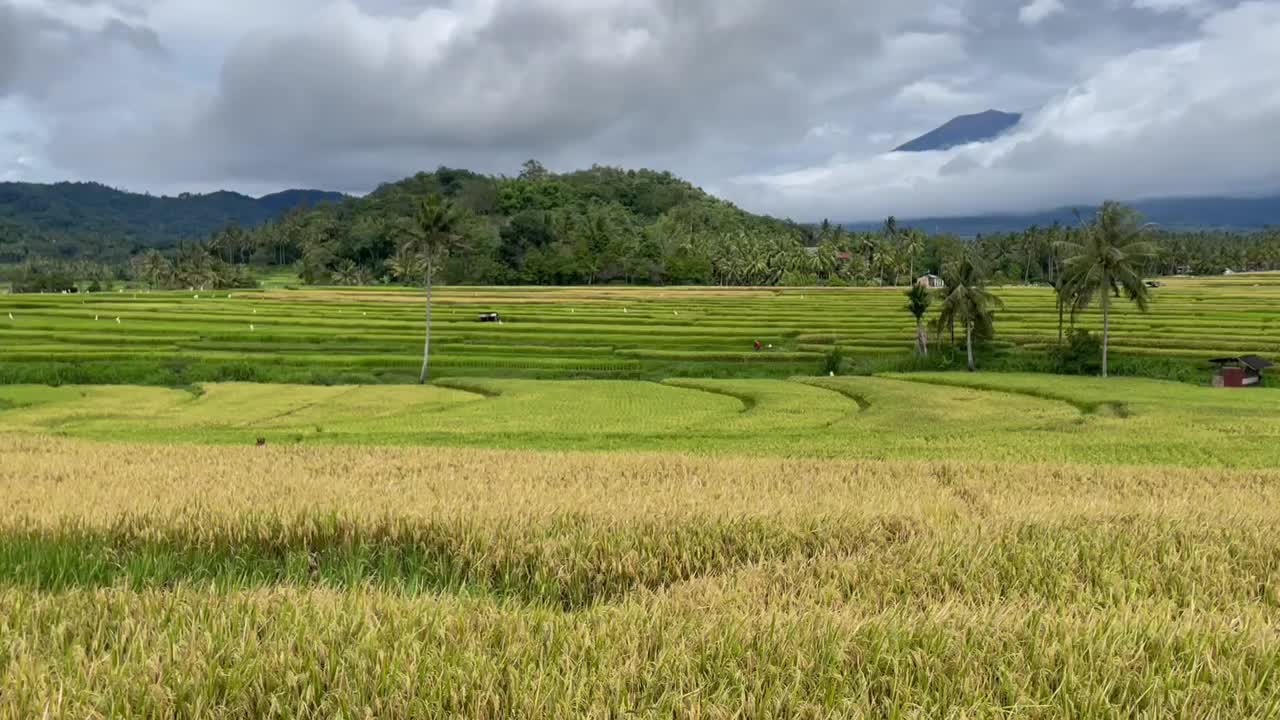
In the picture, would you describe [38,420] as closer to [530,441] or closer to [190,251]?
[530,441]

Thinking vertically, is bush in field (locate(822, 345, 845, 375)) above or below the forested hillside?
below

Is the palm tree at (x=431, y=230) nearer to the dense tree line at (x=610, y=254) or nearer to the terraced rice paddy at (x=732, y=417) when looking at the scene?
the terraced rice paddy at (x=732, y=417)

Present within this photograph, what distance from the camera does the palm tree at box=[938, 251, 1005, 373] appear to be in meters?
50.4

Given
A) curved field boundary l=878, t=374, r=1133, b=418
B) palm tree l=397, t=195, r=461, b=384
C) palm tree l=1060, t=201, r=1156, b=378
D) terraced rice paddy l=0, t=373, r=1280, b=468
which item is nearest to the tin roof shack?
terraced rice paddy l=0, t=373, r=1280, b=468

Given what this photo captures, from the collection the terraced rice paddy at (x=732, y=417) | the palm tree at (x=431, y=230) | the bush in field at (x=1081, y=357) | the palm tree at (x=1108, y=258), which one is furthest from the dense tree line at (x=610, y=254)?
the terraced rice paddy at (x=732, y=417)

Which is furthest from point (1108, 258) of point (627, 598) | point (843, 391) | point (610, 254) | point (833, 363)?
point (610, 254)

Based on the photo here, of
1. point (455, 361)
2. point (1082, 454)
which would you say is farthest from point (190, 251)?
point (1082, 454)

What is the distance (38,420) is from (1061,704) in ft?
112

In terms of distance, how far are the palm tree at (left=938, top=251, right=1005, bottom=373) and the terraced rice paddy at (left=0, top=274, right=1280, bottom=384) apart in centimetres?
476

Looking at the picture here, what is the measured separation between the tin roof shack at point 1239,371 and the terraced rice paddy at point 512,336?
608cm

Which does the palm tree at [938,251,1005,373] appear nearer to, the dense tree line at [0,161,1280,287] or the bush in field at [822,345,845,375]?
the bush in field at [822,345,845,375]

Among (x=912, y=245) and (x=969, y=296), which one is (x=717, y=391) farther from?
(x=912, y=245)

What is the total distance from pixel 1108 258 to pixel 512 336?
125 feet

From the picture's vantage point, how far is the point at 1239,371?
41.2 meters
